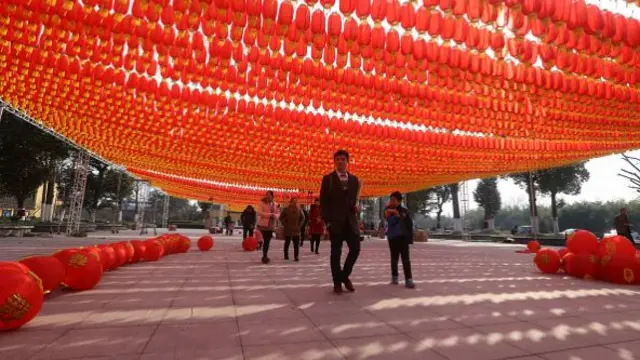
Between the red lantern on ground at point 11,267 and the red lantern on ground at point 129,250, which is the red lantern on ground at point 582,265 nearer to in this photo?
the red lantern on ground at point 11,267

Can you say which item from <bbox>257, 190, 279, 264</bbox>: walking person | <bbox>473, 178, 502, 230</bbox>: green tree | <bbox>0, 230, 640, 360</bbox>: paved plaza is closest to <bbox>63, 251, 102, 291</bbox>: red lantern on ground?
<bbox>0, 230, 640, 360</bbox>: paved plaza

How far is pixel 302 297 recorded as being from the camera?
13.1 feet

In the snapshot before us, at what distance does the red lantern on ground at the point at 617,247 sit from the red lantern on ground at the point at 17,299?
736 centimetres

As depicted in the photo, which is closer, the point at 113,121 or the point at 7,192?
the point at 113,121

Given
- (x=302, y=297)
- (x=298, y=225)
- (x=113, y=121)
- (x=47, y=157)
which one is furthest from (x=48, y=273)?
(x=47, y=157)

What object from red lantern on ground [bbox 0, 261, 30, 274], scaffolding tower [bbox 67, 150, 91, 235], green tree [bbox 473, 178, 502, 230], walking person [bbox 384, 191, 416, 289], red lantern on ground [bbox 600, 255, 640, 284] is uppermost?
green tree [bbox 473, 178, 502, 230]

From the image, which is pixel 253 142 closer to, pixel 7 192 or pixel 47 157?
pixel 47 157

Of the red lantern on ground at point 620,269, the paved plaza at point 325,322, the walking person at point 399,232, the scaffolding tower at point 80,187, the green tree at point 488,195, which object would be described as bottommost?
the paved plaza at point 325,322

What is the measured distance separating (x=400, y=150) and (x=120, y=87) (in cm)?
732

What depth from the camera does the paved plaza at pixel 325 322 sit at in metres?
2.30

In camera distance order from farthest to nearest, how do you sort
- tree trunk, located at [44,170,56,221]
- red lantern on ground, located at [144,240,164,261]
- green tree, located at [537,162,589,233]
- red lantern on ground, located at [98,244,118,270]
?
1. green tree, located at [537,162,589,233]
2. tree trunk, located at [44,170,56,221]
3. red lantern on ground, located at [144,240,164,261]
4. red lantern on ground, located at [98,244,118,270]

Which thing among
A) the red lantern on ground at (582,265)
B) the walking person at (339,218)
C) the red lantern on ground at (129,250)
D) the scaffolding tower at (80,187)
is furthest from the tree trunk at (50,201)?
the red lantern on ground at (582,265)

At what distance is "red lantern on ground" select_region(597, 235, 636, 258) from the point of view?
5.71 m

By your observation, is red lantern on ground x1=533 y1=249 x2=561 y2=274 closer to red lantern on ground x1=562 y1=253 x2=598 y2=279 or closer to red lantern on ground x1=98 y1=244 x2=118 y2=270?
red lantern on ground x1=562 y1=253 x2=598 y2=279
